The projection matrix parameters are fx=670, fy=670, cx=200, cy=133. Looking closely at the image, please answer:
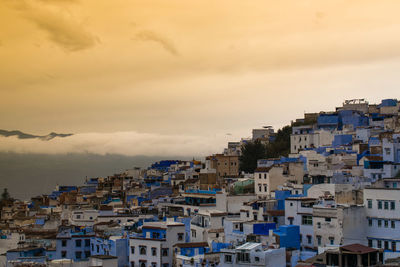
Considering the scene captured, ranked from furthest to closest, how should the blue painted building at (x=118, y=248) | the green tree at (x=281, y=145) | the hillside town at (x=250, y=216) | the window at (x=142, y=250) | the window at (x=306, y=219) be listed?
the green tree at (x=281, y=145) < the blue painted building at (x=118, y=248) < the window at (x=142, y=250) < the window at (x=306, y=219) < the hillside town at (x=250, y=216)

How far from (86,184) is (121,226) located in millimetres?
29836

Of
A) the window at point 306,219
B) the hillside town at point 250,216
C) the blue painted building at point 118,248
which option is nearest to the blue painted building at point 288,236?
the hillside town at point 250,216

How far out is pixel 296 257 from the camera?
28.1 meters

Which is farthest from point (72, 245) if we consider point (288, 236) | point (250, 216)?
point (288, 236)

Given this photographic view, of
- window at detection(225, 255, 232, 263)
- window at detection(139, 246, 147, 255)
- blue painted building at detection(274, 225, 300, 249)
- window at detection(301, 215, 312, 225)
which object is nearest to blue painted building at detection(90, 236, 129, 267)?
window at detection(139, 246, 147, 255)

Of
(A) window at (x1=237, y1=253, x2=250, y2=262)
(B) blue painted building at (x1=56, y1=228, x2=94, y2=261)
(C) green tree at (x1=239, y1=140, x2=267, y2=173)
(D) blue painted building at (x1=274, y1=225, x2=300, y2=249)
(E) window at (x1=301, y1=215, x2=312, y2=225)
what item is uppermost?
(C) green tree at (x1=239, y1=140, x2=267, y2=173)

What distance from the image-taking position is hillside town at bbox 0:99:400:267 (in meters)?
29.2

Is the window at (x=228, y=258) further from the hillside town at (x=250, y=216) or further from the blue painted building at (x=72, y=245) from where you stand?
the blue painted building at (x=72, y=245)

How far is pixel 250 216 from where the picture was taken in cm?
3422

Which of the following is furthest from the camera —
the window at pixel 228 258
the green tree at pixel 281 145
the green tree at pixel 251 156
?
the green tree at pixel 281 145

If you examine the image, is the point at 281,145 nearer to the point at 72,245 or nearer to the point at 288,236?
the point at 72,245

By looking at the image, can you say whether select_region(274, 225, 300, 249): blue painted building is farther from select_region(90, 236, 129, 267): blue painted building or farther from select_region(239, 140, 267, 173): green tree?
select_region(239, 140, 267, 173): green tree

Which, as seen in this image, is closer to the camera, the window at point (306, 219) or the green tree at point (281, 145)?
the window at point (306, 219)

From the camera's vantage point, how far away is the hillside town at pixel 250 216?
95.8ft
